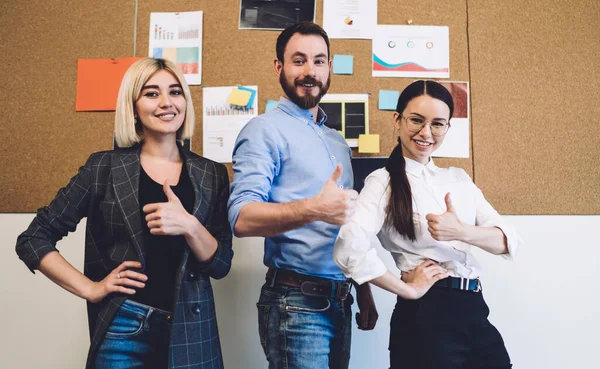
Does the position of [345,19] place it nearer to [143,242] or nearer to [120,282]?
[143,242]

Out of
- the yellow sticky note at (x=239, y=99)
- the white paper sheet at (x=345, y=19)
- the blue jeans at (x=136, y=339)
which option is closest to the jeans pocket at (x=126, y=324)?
the blue jeans at (x=136, y=339)

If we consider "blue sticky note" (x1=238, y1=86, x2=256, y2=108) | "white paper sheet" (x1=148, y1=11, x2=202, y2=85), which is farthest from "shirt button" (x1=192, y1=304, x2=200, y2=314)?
"white paper sheet" (x1=148, y1=11, x2=202, y2=85)

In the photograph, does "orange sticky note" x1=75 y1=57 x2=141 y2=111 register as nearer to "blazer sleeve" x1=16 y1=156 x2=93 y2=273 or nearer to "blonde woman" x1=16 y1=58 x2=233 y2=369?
"blonde woman" x1=16 y1=58 x2=233 y2=369

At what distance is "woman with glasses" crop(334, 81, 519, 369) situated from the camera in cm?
105

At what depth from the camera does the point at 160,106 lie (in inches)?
49.5

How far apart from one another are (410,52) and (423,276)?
41.0 inches

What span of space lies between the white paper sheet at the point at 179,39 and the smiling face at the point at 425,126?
94 cm

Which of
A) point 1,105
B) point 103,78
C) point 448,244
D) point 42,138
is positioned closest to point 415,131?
point 448,244

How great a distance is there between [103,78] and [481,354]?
169 centimetres

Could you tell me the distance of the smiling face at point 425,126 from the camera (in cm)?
120

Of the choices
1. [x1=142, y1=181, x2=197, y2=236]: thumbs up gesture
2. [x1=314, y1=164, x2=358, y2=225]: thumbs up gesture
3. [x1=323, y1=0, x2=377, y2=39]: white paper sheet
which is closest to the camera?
[x1=314, y1=164, x2=358, y2=225]: thumbs up gesture

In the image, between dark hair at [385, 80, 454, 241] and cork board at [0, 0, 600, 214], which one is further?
cork board at [0, 0, 600, 214]

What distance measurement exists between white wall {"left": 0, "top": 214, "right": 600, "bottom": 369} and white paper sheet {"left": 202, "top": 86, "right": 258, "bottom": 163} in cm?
38

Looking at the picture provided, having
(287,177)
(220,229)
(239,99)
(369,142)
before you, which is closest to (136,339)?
(220,229)
